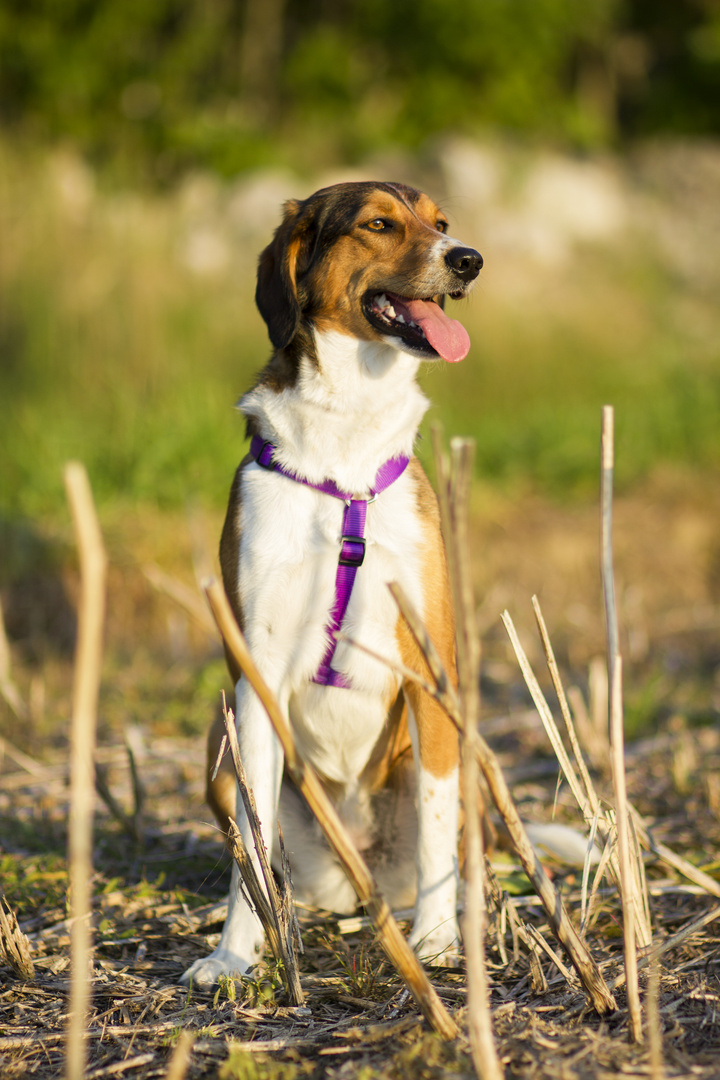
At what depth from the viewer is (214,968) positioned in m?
2.21

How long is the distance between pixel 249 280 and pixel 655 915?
760 cm

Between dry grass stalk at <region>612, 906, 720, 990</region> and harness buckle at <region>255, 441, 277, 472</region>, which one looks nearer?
dry grass stalk at <region>612, 906, 720, 990</region>

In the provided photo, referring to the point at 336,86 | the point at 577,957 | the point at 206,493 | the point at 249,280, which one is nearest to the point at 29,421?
the point at 206,493

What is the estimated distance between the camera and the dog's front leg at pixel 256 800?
7.52 ft

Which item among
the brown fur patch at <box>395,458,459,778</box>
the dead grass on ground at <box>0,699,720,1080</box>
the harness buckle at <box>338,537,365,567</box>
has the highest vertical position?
the harness buckle at <box>338,537,365,567</box>

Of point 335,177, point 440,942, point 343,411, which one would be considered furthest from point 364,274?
point 335,177

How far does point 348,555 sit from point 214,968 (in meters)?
1.03

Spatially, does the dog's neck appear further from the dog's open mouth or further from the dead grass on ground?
the dead grass on ground

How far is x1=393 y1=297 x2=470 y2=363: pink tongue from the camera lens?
8.36ft

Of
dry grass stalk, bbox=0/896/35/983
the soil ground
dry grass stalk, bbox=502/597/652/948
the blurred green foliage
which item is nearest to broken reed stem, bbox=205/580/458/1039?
the soil ground

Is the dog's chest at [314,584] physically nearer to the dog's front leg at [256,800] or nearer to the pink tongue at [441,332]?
the dog's front leg at [256,800]

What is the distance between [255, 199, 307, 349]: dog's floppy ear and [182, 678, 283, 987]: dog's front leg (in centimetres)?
97

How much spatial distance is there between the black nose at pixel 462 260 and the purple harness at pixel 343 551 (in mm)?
647

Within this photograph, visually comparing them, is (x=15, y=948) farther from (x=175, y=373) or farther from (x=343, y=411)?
(x=175, y=373)
